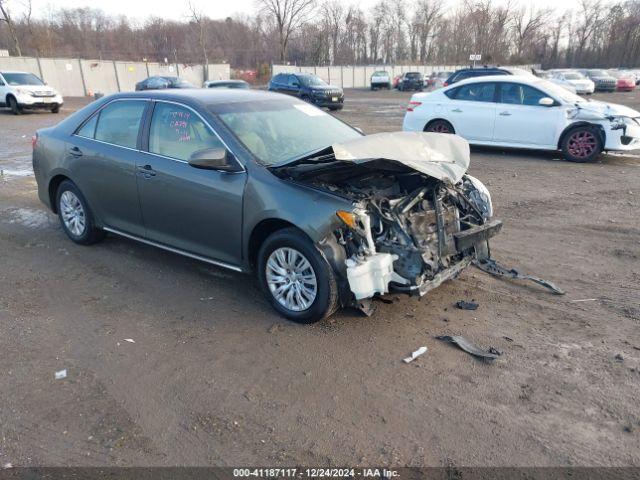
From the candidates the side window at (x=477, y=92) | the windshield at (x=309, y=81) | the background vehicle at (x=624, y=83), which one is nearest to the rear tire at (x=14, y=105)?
the windshield at (x=309, y=81)

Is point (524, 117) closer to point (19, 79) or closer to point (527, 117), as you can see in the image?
point (527, 117)

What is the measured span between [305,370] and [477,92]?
965 cm

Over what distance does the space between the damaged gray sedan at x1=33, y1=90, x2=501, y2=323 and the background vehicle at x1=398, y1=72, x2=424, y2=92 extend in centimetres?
3852

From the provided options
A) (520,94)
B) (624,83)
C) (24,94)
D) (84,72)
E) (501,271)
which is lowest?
(624,83)

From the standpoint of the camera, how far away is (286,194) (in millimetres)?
4035

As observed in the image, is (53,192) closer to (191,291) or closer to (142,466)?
(191,291)

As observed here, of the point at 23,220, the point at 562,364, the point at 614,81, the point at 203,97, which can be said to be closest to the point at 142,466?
the point at 562,364

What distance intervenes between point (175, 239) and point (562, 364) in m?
3.37

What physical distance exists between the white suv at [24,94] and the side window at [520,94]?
19.3m

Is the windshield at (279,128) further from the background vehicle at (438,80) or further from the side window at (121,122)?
the background vehicle at (438,80)

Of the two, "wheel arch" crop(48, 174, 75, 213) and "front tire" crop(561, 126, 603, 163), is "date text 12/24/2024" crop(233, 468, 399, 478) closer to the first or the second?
"wheel arch" crop(48, 174, 75, 213)

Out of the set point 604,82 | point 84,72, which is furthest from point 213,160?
point 84,72

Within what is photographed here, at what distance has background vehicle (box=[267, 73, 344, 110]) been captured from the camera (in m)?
24.2

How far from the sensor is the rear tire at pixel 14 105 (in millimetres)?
21906
